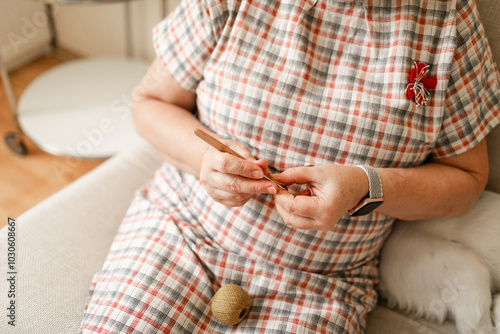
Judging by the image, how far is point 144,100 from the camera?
0.91 m

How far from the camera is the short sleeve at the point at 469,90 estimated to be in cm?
75

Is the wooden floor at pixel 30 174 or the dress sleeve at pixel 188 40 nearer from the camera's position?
the dress sleeve at pixel 188 40

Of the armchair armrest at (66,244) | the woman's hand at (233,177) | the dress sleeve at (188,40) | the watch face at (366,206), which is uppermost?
the dress sleeve at (188,40)

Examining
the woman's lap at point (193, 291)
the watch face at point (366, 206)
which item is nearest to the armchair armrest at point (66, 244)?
the woman's lap at point (193, 291)

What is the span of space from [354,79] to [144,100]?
0.43 metres

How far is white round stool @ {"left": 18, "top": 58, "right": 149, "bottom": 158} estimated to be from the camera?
1611 millimetres

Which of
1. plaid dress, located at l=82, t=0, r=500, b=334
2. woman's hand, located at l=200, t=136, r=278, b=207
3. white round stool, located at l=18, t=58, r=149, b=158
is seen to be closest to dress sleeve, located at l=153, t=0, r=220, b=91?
plaid dress, located at l=82, t=0, r=500, b=334

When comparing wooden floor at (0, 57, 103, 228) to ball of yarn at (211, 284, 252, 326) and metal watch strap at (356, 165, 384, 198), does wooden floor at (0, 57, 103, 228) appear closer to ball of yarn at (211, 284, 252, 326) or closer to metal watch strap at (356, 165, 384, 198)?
ball of yarn at (211, 284, 252, 326)

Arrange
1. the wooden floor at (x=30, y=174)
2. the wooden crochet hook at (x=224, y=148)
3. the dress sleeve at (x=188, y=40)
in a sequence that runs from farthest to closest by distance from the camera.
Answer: the wooden floor at (x=30, y=174) < the dress sleeve at (x=188, y=40) < the wooden crochet hook at (x=224, y=148)

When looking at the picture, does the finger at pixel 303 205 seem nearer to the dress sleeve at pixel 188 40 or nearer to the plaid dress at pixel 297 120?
the plaid dress at pixel 297 120

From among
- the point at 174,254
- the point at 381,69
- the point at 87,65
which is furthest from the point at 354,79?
the point at 87,65

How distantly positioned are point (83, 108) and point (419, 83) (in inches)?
53.5

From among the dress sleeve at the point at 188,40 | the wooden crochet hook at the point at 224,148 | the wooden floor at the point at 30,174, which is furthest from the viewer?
the wooden floor at the point at 30,174

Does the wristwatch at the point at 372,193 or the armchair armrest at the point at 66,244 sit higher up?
the wristwatch at the point at 372,193
